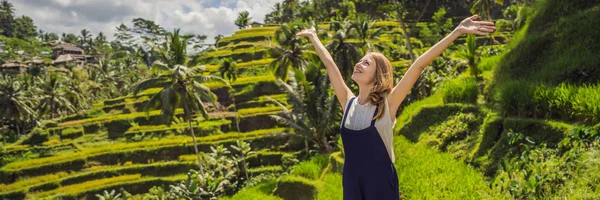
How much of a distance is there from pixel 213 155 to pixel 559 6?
57.2ft

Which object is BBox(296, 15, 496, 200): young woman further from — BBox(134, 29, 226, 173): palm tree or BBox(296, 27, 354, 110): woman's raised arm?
BBox(134, 29, 226, 173): palm tree

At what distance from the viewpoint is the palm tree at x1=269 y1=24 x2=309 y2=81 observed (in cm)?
2417

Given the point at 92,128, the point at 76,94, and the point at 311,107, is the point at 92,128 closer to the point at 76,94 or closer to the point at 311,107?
the point at 76,94

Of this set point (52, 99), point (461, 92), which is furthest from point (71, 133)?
point (461, 92)

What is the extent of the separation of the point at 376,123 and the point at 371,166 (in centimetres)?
24

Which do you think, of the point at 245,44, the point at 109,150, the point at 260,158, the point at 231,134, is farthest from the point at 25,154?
the point at 245,44

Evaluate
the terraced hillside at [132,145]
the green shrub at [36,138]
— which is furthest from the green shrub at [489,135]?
the green shrub at [36,138]

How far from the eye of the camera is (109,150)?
3088cm

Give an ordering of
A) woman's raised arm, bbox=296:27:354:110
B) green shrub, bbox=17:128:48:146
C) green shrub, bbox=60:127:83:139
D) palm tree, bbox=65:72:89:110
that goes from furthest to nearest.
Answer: palm tree, bbox=65:72:89:110
green shrub, bbox=60:127:83:139
green shrub, bbox=17:128:48:146
woman's raised arm, bbox=296:27:354:110

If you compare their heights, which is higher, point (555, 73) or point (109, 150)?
point (555, 73)

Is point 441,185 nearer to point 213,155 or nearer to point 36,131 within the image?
point 213,155

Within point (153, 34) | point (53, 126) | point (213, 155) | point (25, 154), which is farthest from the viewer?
point (153, 34)

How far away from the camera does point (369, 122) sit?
2.09 m

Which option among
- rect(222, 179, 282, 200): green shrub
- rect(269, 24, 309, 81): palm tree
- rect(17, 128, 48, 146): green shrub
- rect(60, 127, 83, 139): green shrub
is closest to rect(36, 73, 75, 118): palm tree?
rect(17, 128, 48, 146): green shrub
